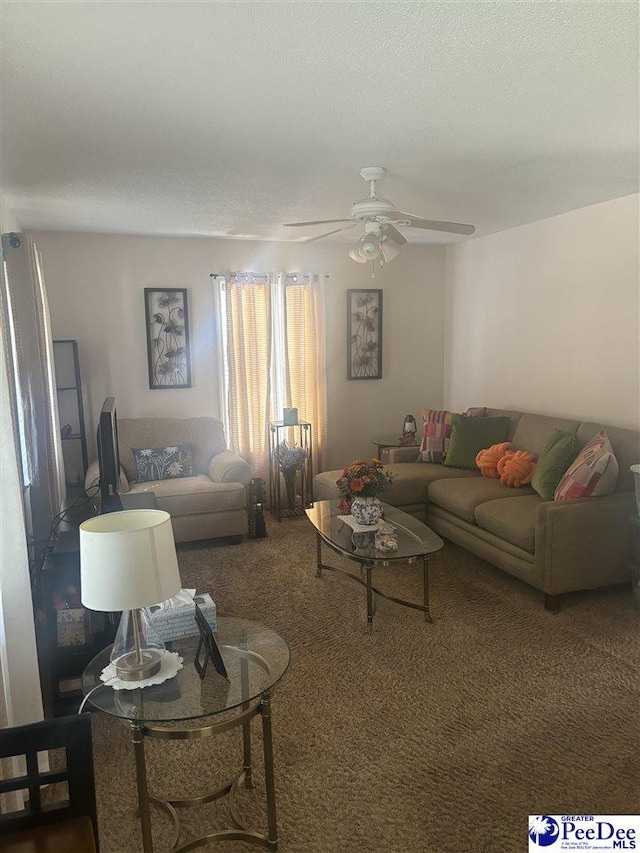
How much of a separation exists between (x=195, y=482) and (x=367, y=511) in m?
1.71

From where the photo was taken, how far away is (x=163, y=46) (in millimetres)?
1777

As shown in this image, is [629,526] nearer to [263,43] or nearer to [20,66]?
[263,43]

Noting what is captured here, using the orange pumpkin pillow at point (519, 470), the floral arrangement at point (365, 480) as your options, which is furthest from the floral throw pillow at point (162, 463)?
the orange pumpkin pillow at point (519, 470)

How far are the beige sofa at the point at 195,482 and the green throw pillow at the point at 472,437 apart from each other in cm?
165

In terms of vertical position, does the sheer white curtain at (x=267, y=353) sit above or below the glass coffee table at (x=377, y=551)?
above

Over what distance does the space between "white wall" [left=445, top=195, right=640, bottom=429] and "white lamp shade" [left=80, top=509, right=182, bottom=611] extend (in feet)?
11.1

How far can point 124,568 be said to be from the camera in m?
1.62

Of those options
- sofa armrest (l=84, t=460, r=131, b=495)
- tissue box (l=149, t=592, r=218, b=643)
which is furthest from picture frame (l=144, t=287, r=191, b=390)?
tissue box (l=149, t=592, r=218, b=643)

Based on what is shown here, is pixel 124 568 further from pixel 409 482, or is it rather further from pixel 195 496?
pixel 409 482

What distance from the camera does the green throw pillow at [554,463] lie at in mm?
3805

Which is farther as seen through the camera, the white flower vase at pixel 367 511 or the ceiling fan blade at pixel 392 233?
the white flower vase at pixel 367 511

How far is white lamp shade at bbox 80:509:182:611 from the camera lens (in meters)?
1.62

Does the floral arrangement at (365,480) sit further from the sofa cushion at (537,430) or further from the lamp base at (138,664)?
the lamp base at (138,664)

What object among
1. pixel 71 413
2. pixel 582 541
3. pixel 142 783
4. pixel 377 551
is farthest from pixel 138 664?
pixel 71 413
